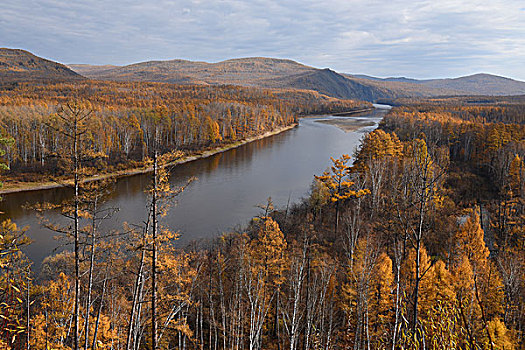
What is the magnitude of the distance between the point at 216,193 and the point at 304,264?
→ 1932 centimetres

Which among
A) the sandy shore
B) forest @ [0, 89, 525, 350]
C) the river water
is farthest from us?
the sandy shore

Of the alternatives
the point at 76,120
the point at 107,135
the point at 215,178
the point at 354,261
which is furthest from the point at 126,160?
the point at 76,120

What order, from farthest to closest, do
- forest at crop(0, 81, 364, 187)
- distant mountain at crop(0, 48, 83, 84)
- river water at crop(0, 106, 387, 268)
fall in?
distant mountain at crop(0, 48, 83, 84) → forest at crop(0, 81, 364, 187) → river water at crop(0, 106, 387, 268)

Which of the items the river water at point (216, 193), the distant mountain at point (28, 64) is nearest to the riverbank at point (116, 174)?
the river water at point (216, 193)

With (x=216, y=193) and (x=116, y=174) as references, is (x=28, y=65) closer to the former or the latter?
(x=116, y=174)

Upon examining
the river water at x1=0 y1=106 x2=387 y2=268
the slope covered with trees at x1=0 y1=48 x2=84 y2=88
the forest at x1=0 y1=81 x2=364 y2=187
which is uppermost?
the slope covered with trees at x1=0 y1=48 x2=84 y2=88

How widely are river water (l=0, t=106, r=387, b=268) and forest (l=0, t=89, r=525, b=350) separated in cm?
198

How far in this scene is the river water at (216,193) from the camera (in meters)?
24.5

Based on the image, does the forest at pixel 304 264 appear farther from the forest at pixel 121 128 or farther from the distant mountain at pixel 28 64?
the distant mountain at pixel 28 64

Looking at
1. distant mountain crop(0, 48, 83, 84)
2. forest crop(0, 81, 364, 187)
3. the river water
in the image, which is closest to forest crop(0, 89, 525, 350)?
forest crop(0, 81, 364, 187)

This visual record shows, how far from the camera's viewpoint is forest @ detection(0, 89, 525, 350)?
23.5 feet

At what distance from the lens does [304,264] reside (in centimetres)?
1493

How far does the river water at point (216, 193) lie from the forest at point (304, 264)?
1976 millimetres

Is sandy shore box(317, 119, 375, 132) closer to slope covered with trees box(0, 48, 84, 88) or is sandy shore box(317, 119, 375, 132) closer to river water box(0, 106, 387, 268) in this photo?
river water box(0, 106, 387, 268)
